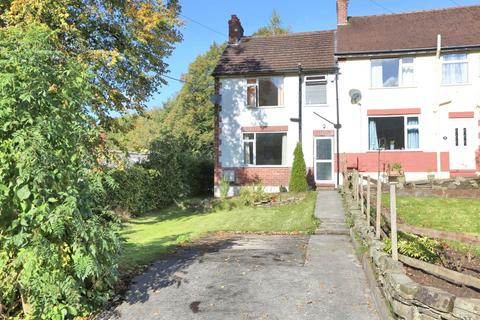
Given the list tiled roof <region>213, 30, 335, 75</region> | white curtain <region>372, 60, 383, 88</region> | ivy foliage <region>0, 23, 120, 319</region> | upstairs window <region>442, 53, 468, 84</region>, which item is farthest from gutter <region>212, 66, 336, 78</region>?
ivy foliage <region>0, 23, 120, 319</region>

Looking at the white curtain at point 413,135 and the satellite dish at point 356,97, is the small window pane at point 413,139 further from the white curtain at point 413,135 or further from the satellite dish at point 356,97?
the satellite dish at point 356,97

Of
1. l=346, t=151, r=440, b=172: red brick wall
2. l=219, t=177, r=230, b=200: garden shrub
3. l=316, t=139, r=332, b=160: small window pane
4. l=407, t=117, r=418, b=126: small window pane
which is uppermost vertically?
l=407, t=117, r=418, b=126: small window pane

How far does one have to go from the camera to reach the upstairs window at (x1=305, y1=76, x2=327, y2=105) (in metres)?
20.6

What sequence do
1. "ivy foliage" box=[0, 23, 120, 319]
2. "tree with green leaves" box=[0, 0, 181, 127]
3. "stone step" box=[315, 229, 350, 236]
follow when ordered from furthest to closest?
1. "tree with green leaves" box=[0, 0, 181, 127]
2. "stone step" box=[315, 229, 350, 236]
3. "ivy foliage" box=[0, 23, 120, 319]

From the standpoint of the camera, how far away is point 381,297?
5.74 metres

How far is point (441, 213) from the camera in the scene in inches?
473

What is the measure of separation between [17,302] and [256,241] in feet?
18.1

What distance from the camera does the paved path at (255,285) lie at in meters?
5.99

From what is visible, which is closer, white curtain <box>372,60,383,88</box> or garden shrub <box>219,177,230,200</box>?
garden shrub <box>219,177,230,200</box>

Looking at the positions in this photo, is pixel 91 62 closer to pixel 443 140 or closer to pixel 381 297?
pixel 381 297

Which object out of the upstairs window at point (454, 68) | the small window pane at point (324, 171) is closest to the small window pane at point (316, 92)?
the small window pane at point (324, 171)

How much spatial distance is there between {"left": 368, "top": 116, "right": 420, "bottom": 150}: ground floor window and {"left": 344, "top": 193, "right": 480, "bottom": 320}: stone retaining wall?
14.0m

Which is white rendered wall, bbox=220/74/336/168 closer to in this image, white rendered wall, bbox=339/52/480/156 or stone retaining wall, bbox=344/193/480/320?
white rendered wall, bbox=339/52/480/156

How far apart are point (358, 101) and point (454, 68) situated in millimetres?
4285
